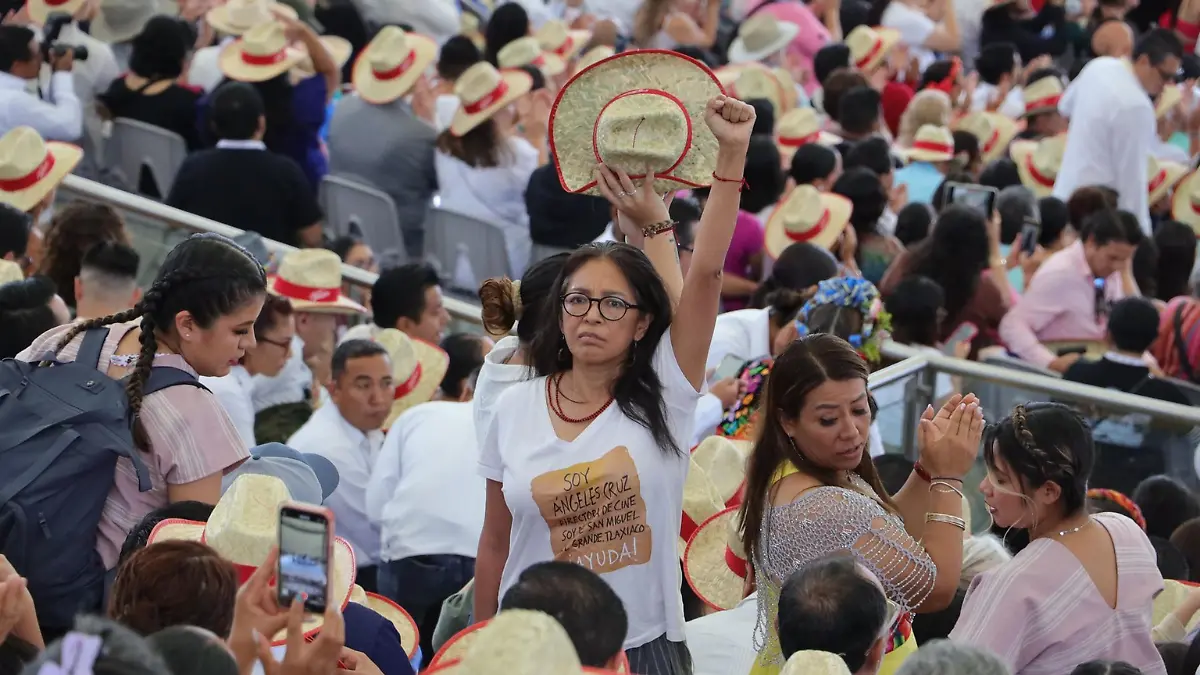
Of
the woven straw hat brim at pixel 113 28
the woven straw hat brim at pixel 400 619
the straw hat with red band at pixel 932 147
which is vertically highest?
the straw hat with red band at pixel 932 147

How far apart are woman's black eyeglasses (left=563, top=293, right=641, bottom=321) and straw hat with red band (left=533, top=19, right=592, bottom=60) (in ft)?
27.8

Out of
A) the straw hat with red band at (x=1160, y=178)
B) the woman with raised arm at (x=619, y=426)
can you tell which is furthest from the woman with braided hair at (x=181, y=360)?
the straw hat with red band at (x=1160, y=178)

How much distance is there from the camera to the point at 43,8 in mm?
8914

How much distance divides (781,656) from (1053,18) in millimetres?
12474

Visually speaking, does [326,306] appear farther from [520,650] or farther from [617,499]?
[520,650]

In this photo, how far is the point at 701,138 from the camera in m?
3.42

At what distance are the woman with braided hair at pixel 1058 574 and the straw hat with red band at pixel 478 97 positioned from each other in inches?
206

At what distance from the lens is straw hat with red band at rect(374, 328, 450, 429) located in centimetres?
551

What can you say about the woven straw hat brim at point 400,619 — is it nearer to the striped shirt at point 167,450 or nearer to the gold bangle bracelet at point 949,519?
the striped shirt at point 167,450

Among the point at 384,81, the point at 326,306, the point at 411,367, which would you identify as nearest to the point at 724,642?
the point at 411,367

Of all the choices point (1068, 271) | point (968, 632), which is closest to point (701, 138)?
point (968, 632)

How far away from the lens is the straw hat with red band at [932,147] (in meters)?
9.19

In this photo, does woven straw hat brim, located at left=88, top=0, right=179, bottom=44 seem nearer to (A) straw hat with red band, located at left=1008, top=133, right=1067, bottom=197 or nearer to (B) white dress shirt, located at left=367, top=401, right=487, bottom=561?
(A) straw hat with red band, located at left=1008, top=133, right=1067, bottom=197

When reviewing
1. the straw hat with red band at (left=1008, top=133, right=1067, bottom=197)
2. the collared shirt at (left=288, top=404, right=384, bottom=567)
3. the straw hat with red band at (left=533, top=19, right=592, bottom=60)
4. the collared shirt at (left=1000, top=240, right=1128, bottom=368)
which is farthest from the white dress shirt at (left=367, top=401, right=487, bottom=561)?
the straw hat with red band at (left=533, top=19, right=592, bottom=60)
